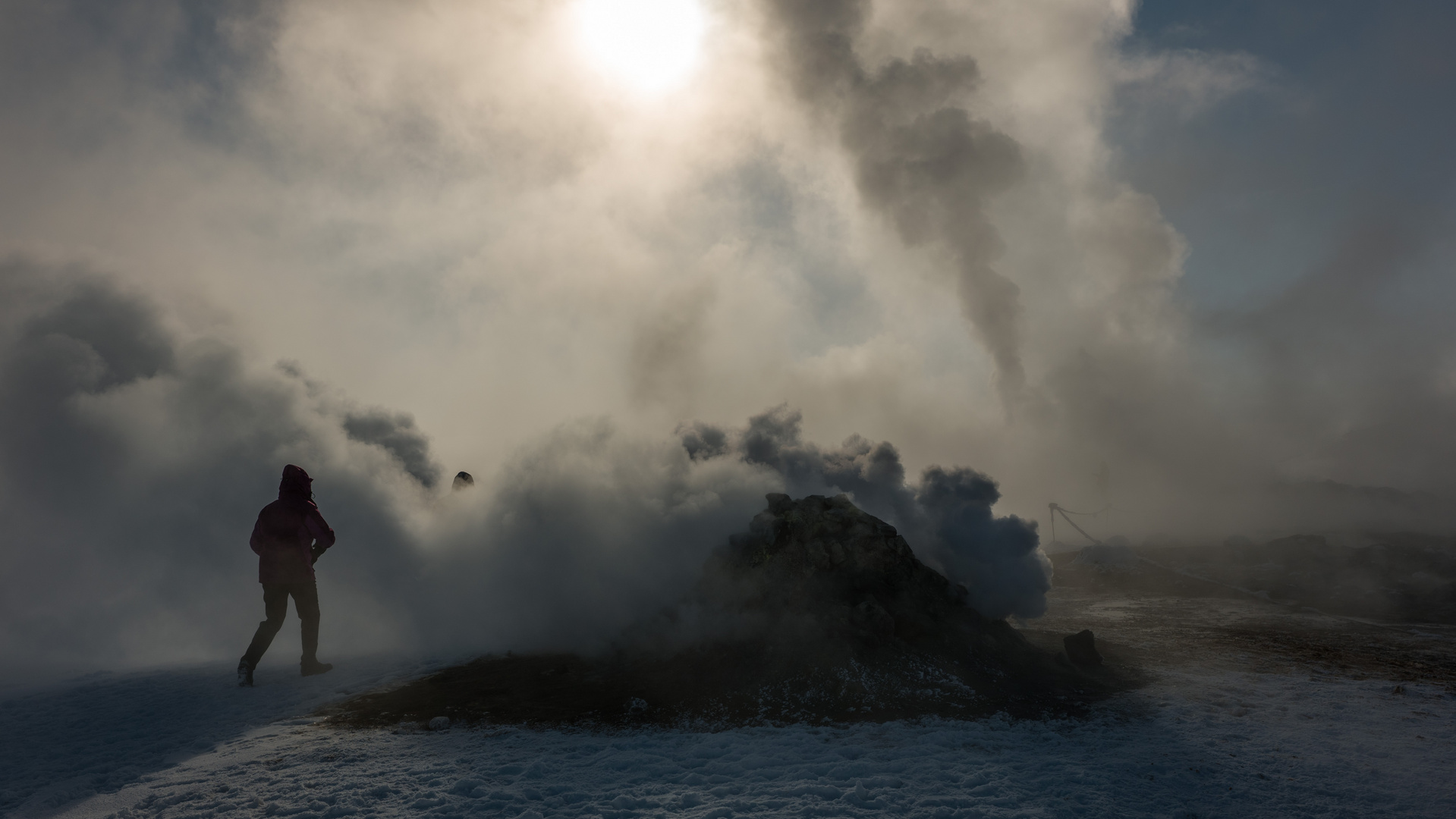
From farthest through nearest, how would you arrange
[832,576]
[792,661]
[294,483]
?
[832,576] < [294,483] < [792,661]

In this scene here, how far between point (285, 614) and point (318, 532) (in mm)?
2021

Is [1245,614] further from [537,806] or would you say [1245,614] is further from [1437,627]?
[537,806]

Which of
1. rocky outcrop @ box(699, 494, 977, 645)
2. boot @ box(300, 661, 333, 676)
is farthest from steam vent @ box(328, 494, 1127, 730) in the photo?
boot @ box(300, 661, 333, 676)

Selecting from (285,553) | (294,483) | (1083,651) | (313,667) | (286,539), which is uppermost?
(294,483)

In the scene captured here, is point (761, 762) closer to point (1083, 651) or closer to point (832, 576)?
point (832, 576)

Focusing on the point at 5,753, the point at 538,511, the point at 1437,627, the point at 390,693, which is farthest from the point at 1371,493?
the point at 5,753

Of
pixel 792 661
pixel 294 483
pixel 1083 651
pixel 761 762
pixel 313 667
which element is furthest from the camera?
pixel 1083 651

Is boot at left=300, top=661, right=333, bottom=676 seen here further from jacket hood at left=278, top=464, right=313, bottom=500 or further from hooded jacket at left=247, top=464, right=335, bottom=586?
jacket hood at left=278, top=464, right=313, bottom=500

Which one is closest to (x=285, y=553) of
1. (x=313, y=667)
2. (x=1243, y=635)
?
(x=313, y=667)

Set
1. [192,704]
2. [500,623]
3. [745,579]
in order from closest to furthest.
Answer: [192,704] → [745,579] → [500,623]

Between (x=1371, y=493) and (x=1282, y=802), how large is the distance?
85528mm

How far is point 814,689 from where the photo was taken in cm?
1344

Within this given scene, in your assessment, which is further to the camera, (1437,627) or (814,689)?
(1437,627)

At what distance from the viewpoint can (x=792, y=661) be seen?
1445 cm
